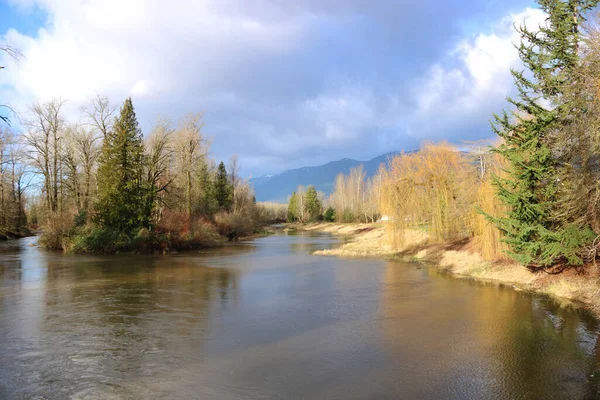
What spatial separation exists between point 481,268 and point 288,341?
15082 millimetres

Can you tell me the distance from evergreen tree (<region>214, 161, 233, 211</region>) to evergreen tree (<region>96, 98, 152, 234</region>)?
1029 inches

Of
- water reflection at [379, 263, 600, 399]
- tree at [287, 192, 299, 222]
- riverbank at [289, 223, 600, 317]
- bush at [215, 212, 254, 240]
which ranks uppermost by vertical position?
tree at [287, 192, 299, 222]

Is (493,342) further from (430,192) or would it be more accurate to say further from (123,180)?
(123,180)

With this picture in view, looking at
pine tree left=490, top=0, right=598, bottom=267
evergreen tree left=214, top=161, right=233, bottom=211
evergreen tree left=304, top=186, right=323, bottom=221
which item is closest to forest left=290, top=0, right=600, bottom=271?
pine tree left=490, top=0, right=598, bottom=267

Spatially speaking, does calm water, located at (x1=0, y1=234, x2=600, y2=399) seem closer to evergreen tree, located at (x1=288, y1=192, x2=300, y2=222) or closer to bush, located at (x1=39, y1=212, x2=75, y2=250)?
bush, located at (x1=39, y1=212, x2=75, y2=250)

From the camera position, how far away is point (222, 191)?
63.6 m

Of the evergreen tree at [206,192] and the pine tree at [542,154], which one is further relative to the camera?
the evergreen tree at [206,192]

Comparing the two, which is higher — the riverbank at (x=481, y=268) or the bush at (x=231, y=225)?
the bush at (x=231, y=225)

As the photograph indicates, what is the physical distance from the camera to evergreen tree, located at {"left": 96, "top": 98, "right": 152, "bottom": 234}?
34.1 meters

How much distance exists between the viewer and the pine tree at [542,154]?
1598 cm

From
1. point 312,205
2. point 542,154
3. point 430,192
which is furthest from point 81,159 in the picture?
point 312,205

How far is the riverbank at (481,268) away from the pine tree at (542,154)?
2.55 ft

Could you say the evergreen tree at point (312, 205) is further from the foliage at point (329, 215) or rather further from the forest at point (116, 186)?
the forest at point (116, 186)

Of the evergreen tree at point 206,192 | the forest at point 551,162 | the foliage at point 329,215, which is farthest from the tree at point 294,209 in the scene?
the forest at point 551,162
